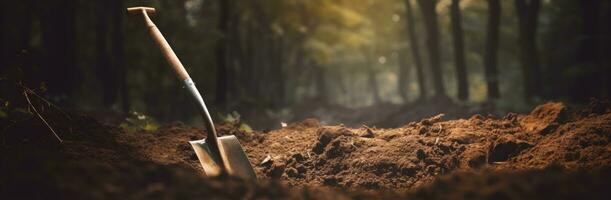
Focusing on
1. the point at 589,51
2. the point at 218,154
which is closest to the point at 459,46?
the point at 589,51

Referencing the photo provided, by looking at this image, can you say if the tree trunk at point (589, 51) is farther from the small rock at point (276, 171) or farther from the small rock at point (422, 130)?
the small rock at point (276, 171)

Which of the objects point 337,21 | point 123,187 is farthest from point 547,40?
point 123,187

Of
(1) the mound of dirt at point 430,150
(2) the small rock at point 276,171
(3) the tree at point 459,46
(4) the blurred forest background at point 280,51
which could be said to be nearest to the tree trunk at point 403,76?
(4) the blurred forest background at point 280,51

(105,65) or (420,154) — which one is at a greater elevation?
(420,154)

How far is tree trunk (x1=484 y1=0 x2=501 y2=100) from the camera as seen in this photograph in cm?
1784

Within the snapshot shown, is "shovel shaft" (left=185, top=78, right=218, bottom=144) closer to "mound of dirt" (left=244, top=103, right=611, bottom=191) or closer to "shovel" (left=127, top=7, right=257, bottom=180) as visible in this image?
"shovel" (left=127, top=7, right=257, bottom=180)

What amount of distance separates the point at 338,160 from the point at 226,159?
1203 millimetres

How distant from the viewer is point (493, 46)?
19.0 metres

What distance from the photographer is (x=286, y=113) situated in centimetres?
2297

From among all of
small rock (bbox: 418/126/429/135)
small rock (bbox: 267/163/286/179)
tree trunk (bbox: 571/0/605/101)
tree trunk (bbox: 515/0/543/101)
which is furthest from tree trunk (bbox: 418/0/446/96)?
small rock (bbox: 267/163/286/179)

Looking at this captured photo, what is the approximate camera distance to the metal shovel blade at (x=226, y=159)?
6.09 m

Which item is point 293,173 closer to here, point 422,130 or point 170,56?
point 422,130

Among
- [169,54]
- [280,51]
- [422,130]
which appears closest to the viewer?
[169,54]

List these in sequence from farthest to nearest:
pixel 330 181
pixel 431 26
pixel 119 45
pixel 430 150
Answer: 1. pixel 431 26
2. pixel 119 45
3. pixel 430 150
4. pixel 330 181
